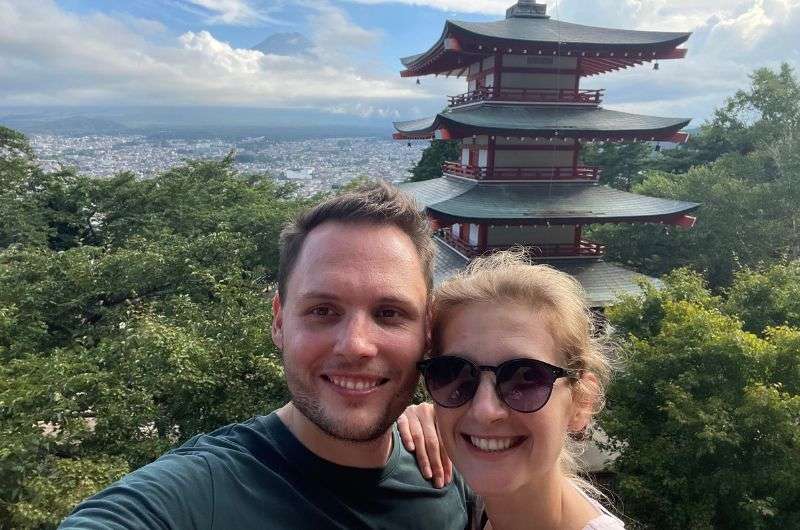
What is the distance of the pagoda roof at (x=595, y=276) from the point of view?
43.2 feet

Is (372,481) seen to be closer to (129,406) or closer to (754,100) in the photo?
(129,406)

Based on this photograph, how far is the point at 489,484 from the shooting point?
170 cm

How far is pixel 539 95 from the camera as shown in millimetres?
14898

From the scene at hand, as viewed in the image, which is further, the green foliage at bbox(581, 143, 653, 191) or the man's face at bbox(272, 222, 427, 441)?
the green foliage at bbox(581, 143, 653, 191)

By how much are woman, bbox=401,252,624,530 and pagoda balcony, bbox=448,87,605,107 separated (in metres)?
14.1

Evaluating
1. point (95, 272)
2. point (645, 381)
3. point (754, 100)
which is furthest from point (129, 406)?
point (754, 100)

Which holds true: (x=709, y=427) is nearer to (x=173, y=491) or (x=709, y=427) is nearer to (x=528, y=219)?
(x=528, y=219)

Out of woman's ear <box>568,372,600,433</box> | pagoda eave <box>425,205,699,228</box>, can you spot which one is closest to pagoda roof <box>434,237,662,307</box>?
pagoda eave <box>425,205,699,228</box>

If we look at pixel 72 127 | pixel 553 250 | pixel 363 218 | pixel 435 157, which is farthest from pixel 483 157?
pixel 72 127

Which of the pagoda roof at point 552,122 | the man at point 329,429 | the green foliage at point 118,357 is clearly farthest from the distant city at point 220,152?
the man at point 329,429

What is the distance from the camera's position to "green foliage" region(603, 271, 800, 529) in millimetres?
7562

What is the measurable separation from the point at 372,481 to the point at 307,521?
289mm

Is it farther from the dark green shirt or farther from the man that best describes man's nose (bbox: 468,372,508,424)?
the dark green shirt

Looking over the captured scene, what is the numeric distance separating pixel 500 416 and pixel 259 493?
89cm
